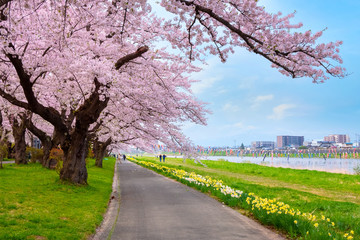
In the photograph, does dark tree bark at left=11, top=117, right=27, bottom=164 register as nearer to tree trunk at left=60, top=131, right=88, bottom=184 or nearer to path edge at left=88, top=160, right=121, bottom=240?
tree trunk at left=60, top=131, right=88, bottom=184

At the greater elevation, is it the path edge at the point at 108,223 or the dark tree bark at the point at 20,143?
the dark tree bark at the point at 20,143

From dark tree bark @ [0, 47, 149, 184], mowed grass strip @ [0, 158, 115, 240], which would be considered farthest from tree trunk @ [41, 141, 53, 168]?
dark tree bark @ [0, 47, 149, 184]

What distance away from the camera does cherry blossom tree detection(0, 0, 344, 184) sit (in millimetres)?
6148

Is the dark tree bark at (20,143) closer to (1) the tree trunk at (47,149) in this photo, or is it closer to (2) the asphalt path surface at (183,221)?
(1) the tree trunk at (47,149)

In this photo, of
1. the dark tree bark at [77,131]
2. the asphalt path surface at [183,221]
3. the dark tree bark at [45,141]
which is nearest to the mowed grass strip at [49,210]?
the dark tree bark at [77,131]

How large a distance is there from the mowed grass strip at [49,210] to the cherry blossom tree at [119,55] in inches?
76.1

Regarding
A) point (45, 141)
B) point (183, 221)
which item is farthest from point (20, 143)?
point (183, 221)

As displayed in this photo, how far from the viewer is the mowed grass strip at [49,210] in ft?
21.0

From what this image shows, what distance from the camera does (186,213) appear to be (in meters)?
8.93

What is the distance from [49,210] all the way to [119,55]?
786 centimetres

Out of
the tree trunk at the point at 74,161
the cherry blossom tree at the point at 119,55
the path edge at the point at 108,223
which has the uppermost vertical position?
the cherry blossom tree at the point at 119,55

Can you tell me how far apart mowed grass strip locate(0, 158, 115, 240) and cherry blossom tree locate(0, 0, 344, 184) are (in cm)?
193

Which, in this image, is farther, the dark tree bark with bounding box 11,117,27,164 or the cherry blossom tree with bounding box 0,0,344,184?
the dark tree bark with bounding box 11,117,27,164

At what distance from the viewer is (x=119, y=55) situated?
45.1ft
